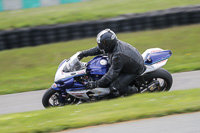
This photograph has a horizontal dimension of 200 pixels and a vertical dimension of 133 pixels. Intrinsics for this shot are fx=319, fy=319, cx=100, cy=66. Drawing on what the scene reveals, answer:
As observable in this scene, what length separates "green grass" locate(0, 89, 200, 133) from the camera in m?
4.63

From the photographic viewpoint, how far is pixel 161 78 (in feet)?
20.6

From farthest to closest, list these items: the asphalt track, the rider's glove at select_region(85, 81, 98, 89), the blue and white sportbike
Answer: the asphalt track → the blue and white sportbike → the rider's glove at select_region(85, 81, 98, 89)

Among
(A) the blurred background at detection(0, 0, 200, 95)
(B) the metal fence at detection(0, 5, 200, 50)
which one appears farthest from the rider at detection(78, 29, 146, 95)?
(B) the metal fence at detection(0, 5, 200, 50)

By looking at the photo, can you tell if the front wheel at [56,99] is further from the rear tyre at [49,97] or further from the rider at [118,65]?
the rider at [118,65]

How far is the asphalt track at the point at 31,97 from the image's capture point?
6.77 metres

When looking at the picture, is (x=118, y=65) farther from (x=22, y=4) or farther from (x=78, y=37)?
(x=22, y=4)

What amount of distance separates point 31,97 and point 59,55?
4.38 metres

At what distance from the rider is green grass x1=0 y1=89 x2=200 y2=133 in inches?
15.7

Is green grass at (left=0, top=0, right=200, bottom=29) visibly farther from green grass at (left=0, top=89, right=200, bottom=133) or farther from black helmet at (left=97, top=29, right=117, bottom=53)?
green grass at (left=0, top=89, right=200, bottom=133)

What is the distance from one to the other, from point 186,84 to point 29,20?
1036 centimetres

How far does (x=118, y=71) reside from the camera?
5.82 m

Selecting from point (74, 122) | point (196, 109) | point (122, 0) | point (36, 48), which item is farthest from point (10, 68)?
point (122, 0)

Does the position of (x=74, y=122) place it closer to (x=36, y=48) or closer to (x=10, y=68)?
(x=10, y=68)

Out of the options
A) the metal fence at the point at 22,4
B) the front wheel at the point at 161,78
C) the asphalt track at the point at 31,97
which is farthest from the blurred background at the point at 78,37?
the metal fence at the point at 22,4
